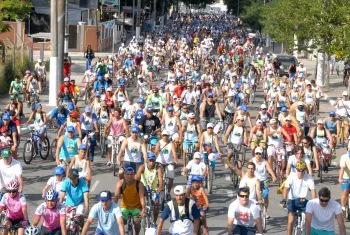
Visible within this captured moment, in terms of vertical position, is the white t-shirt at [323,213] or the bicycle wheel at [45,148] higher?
the white t-shirt at [323,213]

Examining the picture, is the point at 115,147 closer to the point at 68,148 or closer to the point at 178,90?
the point at 68,148

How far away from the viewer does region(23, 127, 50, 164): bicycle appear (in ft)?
68.3

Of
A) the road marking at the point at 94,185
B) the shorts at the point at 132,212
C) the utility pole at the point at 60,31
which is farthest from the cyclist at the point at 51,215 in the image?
the utility pole at the point at 60,31

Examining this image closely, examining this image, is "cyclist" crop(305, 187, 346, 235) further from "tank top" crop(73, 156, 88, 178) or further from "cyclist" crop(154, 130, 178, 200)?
"cyclist" crop(154, 130, 178, 200)

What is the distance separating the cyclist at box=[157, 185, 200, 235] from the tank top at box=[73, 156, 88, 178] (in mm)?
3799

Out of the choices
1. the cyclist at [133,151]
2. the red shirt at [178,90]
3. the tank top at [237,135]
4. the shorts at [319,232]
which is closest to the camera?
the shorts at [319,232]

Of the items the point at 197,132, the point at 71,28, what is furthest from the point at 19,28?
the point at 197,132

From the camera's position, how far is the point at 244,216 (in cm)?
1155

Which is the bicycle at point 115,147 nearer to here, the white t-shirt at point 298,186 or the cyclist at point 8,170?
the cyclist at point 8,170

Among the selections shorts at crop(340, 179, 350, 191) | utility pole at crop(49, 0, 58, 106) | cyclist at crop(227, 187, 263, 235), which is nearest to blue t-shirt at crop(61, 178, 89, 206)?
cyclist at crop(227, 187, 263, 235)

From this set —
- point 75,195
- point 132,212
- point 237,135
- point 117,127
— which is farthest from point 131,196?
point 117,127

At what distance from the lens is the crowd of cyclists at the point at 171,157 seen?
11391 mm

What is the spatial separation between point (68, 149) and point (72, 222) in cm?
446

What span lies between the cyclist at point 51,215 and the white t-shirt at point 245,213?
7.20 ft
